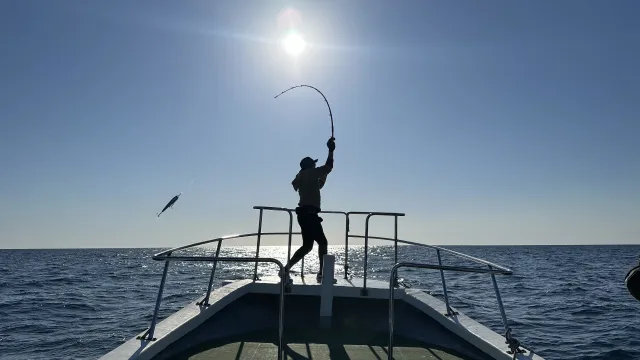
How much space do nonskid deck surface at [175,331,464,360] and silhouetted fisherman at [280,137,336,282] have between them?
1393 millimetres

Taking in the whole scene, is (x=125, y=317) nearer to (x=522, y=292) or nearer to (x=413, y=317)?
(x=413, y=317)

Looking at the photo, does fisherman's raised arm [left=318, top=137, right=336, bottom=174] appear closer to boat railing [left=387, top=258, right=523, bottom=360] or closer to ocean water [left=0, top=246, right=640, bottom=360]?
boat railing [left=387, top=258, right=523, bottom=360]

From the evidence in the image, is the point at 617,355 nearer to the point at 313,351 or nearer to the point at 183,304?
the point at 313,351

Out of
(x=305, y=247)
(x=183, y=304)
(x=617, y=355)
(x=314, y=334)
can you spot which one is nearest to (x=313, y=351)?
(x=314, y=334)

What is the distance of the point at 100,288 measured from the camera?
18859 millimetres

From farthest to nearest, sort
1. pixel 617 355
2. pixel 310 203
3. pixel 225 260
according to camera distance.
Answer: pixel 617 355, pixel 310 203, pixel 225 260

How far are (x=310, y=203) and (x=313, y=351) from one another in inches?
78.8

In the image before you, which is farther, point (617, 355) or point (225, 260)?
point (617, 355)

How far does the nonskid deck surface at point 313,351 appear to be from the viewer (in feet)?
12.1

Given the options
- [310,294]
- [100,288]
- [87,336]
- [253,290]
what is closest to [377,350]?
[310,294]

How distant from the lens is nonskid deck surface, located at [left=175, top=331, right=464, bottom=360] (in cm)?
368

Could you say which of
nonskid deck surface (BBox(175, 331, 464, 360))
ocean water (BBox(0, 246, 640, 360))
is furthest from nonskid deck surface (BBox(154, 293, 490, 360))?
ocean water (BBox(0, 246, 640, 360))

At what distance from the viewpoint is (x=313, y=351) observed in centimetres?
386

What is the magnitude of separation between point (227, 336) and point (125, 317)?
28.4 feet
